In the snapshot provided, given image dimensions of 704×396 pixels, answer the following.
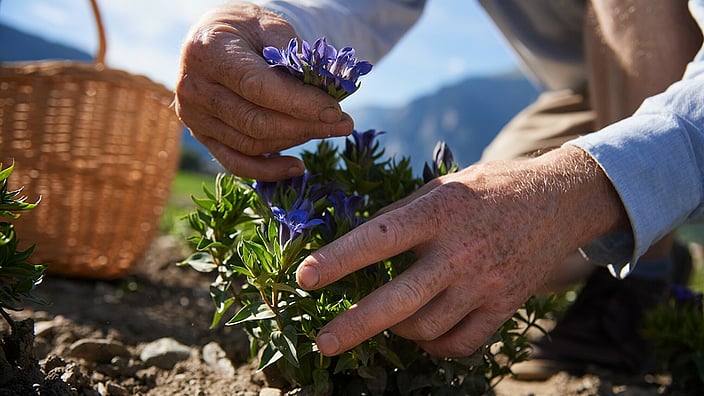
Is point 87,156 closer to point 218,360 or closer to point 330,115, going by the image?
point 218,360

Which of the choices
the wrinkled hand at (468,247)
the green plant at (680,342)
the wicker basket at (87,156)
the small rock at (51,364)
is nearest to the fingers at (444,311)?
the wrinkled hand at (468,247)

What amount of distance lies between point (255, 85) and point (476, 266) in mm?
527

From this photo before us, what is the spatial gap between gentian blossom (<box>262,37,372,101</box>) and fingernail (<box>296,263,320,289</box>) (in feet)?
1.12

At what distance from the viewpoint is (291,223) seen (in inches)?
47.8

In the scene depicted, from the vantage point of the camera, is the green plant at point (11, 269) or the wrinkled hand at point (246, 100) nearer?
→ the green plant at point (11, 269)

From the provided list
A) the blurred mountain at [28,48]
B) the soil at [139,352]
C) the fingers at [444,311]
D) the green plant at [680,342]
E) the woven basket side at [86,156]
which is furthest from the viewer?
the blurred mountain at [28,48]

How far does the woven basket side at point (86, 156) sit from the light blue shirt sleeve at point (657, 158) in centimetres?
204

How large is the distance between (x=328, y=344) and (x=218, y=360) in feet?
2.26

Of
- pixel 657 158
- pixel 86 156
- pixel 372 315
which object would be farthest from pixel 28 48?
pixel 657 158

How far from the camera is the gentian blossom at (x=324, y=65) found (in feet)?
4.05

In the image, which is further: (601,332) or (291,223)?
(601,332)

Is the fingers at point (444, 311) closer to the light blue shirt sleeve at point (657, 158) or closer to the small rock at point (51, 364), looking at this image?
the light blue shirt sleeve at point (657, 158)

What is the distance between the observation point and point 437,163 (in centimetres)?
159

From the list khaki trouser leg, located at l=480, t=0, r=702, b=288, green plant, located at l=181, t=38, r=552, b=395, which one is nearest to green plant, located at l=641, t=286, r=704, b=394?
khaki trouser leg, located at l=480, t=0, r=702, b=288
